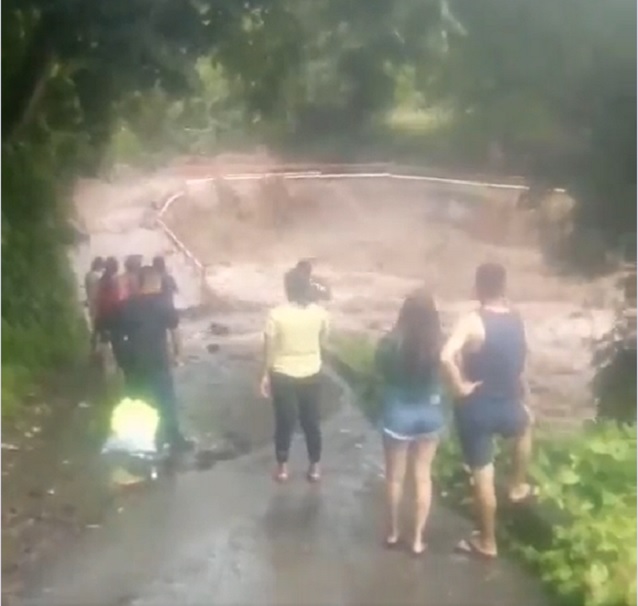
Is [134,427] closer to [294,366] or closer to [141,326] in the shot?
[141,326]

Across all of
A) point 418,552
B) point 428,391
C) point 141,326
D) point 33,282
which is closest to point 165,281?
point 141,326

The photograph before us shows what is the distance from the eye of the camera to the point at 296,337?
5.47ft

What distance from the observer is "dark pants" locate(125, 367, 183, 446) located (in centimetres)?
167

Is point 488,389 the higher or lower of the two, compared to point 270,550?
higher

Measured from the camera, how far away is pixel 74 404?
167 cm

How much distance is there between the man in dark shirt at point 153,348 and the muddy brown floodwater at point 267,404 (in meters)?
0.02

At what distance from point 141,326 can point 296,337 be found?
24 cm

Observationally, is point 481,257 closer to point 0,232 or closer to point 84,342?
point 84,342

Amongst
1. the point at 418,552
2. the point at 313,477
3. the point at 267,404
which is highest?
the point at 267,404

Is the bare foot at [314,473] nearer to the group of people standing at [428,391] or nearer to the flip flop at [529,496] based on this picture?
the group of people standing at [428,391]

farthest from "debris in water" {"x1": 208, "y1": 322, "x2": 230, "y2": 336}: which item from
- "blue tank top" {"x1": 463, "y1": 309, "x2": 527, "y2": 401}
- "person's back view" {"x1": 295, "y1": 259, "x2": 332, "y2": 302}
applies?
"blue tank top" {"x1": 463, "y1": 309, "x2": 527, "y2": 401}

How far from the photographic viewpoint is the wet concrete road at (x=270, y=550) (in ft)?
5.33

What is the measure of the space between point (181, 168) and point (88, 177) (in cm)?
14

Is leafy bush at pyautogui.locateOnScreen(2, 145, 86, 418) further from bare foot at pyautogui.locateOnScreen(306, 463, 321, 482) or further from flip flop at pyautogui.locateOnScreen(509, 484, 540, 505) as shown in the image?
flip flop at pyautogui.locateOnScreen(509, 484, 540, 505)
